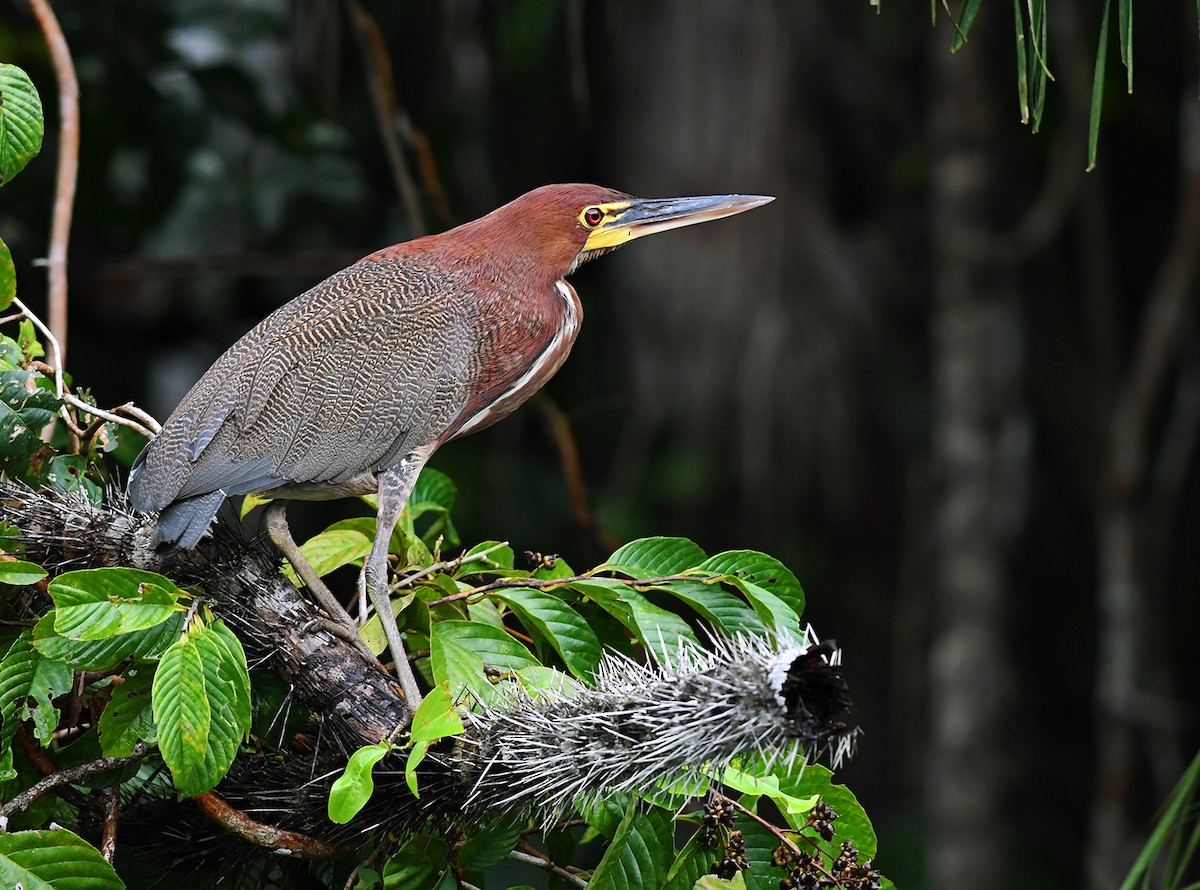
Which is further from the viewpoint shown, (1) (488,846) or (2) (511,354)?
(2) (511,354)

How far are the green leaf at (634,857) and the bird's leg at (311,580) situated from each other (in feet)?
1.41

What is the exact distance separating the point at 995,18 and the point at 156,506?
3.74 meters

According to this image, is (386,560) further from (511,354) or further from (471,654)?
(511,354)

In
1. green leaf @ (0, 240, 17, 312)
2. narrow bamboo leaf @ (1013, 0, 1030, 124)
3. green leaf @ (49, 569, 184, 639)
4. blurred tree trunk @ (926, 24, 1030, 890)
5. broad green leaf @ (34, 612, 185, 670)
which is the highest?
narrow bamboo leaf @ (1013, 0, 1030, 124)

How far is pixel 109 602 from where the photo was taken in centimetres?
134

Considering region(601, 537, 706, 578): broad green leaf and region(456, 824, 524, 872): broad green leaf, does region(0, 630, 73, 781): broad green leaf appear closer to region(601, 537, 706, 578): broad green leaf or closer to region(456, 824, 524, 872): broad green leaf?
region(456, 824, 524, 872): broad green leaf

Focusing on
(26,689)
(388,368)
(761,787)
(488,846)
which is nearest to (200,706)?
(26,689)

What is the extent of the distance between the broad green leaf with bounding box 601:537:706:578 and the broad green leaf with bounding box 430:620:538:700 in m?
0.19

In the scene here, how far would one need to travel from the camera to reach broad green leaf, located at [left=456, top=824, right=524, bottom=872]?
4.81ft

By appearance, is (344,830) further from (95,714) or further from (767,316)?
(767,316)

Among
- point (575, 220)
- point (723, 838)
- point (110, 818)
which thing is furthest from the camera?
point (575, 220)

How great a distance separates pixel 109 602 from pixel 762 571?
75cm

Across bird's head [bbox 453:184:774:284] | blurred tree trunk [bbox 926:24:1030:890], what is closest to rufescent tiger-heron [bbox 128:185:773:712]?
bird's head [bbox 453:184:774:284]

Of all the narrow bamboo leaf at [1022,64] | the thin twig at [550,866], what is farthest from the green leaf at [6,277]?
the narrow bamboo leaf at [1022,64]
